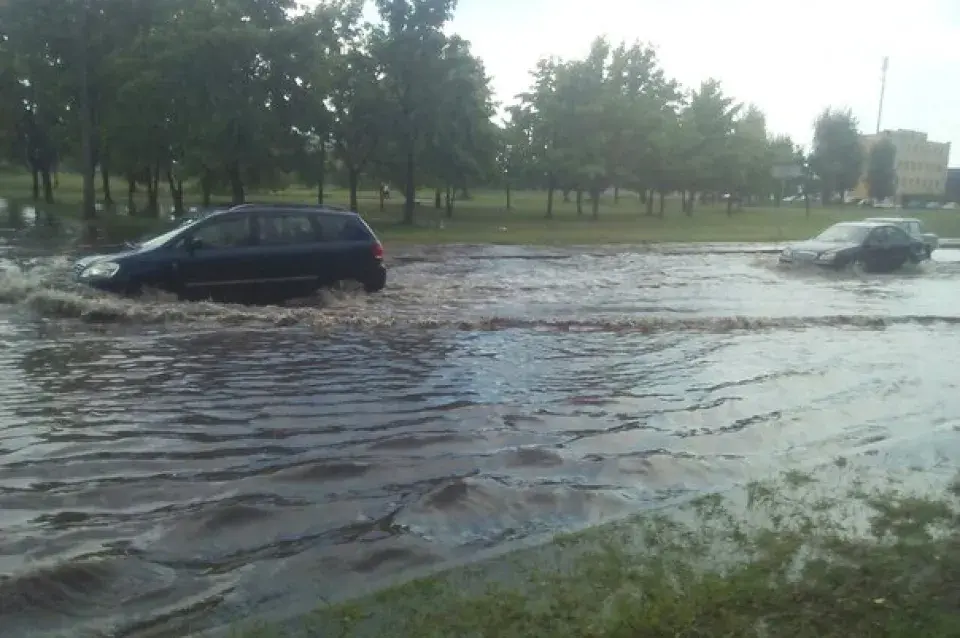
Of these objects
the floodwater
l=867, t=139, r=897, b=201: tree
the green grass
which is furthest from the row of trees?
l=867, t=139, r=897, b=201: tree

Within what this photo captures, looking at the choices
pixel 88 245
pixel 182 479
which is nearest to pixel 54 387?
pixel 182 479

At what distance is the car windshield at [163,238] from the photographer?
13.7 metres

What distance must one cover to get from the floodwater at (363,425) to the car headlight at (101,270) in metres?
0.38

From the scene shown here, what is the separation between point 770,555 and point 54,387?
7.13 metres

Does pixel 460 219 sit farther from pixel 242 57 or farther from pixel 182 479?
pixel 182 479

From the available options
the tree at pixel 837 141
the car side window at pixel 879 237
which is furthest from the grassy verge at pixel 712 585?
the tree at pixel 837 141

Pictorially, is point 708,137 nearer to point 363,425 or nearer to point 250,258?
point 250,258

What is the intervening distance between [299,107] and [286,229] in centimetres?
2193

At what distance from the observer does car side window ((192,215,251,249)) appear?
13.9 metres

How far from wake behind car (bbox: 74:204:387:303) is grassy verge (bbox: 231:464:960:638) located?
981 centimetres

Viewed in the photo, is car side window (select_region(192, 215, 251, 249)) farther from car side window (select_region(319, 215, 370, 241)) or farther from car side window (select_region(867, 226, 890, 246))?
car side window (select_region(867, 226, 890, 246))

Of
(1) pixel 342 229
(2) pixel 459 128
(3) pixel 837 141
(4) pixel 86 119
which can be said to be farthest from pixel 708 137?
(1) pixel 342 229

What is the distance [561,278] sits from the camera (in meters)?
21.7

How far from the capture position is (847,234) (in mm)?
26188
